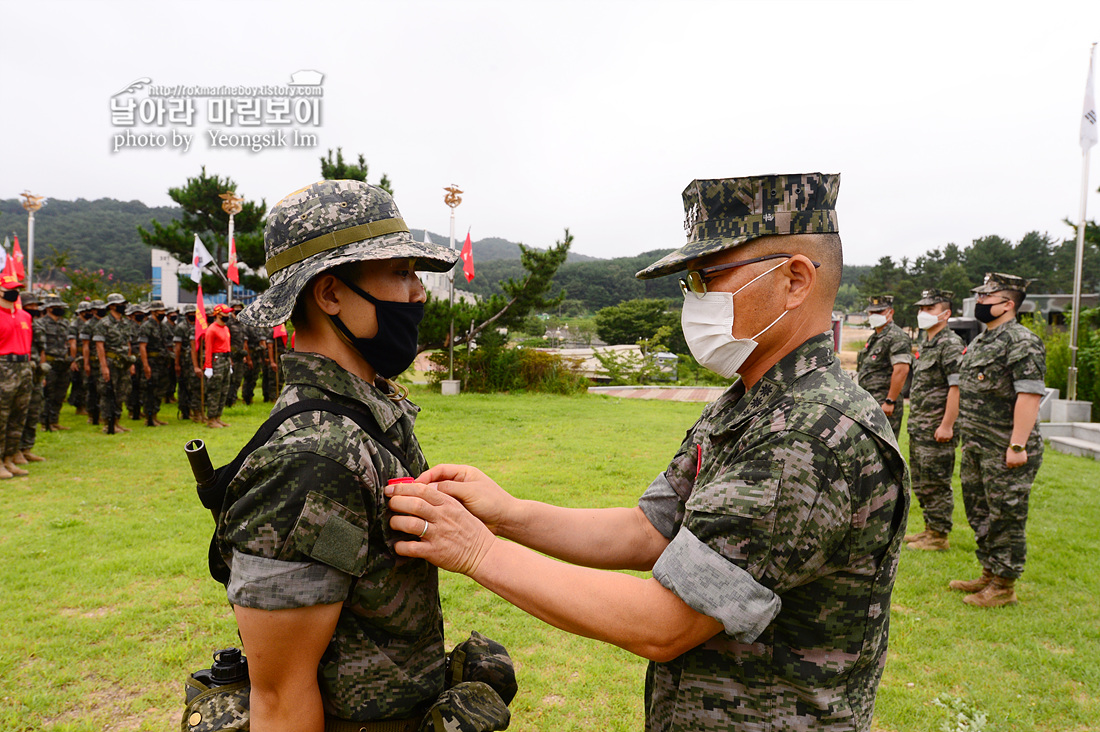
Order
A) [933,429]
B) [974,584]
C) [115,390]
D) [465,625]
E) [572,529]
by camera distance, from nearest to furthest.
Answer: [572,529], [465,625], [974,584], [933,429], [115,390]

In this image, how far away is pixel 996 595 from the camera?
4.75m

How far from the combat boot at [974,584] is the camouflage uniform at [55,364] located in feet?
45.3

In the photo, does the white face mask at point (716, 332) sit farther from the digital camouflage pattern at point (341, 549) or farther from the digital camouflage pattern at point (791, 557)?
→ the digital camouflage pattern at point (341, 549)

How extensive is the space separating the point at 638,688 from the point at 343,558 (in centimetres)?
290

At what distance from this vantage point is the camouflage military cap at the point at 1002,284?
519 centimetres

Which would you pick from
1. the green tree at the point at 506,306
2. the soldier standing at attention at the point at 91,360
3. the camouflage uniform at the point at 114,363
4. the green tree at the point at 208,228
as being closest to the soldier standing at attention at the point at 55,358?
the soldier standing at attention at the point at 91,360

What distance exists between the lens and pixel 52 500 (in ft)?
22.7

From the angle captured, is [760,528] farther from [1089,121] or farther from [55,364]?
[1089,121]

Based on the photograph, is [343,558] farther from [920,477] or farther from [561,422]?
[561,422]

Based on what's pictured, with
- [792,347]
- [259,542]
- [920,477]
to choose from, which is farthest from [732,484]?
[920,477]

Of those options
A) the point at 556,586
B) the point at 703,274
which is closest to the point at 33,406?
the point at 556,586

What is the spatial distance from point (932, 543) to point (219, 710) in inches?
256

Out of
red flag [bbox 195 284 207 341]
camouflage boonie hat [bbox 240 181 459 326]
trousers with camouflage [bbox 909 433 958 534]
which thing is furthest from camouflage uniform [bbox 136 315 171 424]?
trousers with camouflage [bbox 909 433 958 534]

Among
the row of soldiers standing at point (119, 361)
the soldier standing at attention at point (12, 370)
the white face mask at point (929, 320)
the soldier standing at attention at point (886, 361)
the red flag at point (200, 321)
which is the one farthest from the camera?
the red flag at point (200, 321)
